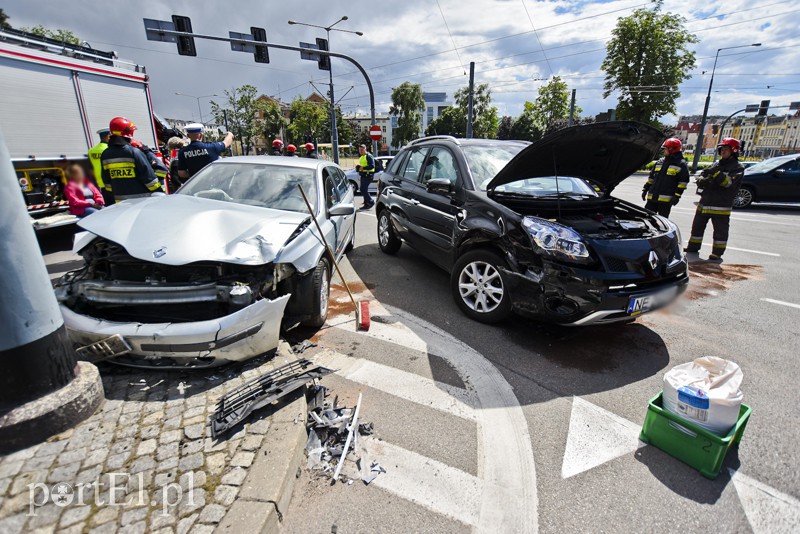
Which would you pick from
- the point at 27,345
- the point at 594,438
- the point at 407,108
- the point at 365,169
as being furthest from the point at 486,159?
the point at 407,108

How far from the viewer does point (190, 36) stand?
503 inches

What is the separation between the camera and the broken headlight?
3195 millimetres

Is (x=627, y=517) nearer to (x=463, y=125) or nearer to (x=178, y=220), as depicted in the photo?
(x=178, y=220)

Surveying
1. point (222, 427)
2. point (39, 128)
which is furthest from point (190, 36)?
point (222, 427)

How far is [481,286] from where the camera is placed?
392 cm

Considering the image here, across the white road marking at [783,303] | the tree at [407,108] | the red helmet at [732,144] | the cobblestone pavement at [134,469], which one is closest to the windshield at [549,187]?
the white road marking at [783,303]

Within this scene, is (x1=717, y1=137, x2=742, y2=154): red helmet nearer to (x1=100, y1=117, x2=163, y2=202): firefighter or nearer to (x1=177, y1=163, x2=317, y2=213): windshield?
(x1=177, y1=163, x2=317, y2=213): windshield

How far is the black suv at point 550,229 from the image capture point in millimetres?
3176

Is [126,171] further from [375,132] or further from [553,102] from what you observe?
[553,102]

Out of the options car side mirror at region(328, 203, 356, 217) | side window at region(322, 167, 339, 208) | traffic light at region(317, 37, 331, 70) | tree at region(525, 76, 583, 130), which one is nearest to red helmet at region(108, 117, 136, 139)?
side window at region(322, 167, 339, 208)

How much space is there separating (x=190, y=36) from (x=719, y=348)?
52.7 ft

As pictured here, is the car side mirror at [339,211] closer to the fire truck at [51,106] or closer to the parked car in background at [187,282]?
the parked car in background at [187,282]

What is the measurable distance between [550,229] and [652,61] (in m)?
38.5

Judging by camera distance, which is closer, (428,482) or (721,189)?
(428,482)
